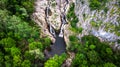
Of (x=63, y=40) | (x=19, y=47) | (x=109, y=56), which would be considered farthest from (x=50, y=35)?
(x=109, y=56)

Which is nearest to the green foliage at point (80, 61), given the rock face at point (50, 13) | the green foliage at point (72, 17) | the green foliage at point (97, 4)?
the rock face at point (50, 13)

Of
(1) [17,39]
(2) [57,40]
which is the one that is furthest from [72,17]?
(1) [17,39]

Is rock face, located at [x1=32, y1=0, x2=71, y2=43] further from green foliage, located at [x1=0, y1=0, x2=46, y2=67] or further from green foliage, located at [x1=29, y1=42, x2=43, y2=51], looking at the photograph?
green foliage, located at [x1=29, y1=42, x2=43, y2=51]

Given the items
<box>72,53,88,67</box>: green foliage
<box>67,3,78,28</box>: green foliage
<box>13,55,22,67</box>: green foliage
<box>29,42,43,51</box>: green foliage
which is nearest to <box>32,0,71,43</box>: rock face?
<box>67,3,78,28</box>: green foliage

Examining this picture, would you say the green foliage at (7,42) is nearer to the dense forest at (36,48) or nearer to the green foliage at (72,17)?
the dense forest at (36,48)

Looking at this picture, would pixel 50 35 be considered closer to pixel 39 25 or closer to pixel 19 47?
pixel 39 25

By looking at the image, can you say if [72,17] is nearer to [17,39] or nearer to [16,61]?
[17,39]

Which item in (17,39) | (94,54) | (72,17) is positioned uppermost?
(72,17)
